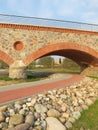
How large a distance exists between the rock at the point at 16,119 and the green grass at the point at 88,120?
1.83m

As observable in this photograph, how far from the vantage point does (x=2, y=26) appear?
1585cm

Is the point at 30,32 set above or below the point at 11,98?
above

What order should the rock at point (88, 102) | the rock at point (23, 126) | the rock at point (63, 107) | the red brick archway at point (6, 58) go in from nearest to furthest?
the rock at point (23, 126)
the rock at point (63, 107)
the rock at point (88, 102)
the red brick archway at point (6, 58)

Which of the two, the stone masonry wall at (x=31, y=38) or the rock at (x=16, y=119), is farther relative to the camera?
the stone masonry wall at (x=31, y=38)

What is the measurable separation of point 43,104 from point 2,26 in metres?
8.88

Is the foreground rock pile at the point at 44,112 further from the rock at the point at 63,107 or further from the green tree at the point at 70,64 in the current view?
the green tree at the point at 70,64

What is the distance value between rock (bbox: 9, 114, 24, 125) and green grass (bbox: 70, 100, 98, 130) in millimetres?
1828

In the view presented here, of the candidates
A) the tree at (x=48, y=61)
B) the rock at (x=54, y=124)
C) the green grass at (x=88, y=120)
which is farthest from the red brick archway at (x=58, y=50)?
the tree at (x=48, y=61)

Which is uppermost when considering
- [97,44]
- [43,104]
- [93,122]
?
[97,44]

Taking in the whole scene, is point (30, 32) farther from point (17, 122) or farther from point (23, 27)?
point (17, 122)

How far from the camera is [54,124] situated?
23.1ft

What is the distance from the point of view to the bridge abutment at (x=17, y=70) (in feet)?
52.6

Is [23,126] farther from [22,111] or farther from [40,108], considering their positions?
[40,108]

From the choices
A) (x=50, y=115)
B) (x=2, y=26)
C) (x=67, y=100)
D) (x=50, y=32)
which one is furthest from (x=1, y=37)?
(x=50, y=115)
